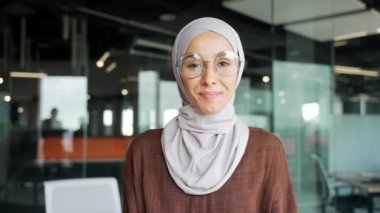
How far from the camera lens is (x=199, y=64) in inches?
42.6

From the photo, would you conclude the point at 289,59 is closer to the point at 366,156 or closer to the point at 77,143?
the point at 366,156

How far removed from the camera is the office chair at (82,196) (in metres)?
2.15

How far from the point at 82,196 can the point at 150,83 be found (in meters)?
4.47

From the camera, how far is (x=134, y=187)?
3.69ft

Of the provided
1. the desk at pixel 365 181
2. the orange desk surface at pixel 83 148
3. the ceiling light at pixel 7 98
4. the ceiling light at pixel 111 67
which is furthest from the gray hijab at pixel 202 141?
the ceiling light at pixel 111 67

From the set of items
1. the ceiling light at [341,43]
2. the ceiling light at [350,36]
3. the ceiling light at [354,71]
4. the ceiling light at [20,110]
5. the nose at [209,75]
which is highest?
the ceiling light at [350,36]

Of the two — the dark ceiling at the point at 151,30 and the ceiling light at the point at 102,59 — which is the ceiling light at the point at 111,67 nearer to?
the ceiling light at the point at 102,59

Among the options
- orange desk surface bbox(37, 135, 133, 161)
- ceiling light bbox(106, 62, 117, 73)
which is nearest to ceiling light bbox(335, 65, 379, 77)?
orange desk surface bbox(37, 135, 133, 161)

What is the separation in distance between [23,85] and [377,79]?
4.34 metres

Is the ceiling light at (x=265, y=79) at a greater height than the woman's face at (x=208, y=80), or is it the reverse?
the ceiling light at (x=265, y=79)

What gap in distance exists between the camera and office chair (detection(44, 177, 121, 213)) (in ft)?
7.07

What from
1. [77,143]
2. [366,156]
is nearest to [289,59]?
[366,156]

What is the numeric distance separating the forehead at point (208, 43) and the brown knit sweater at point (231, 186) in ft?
0.69

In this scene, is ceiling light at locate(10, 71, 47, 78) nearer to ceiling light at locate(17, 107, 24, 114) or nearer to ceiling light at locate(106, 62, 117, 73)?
ceiling light at locate(17, 107, 24, 114)
